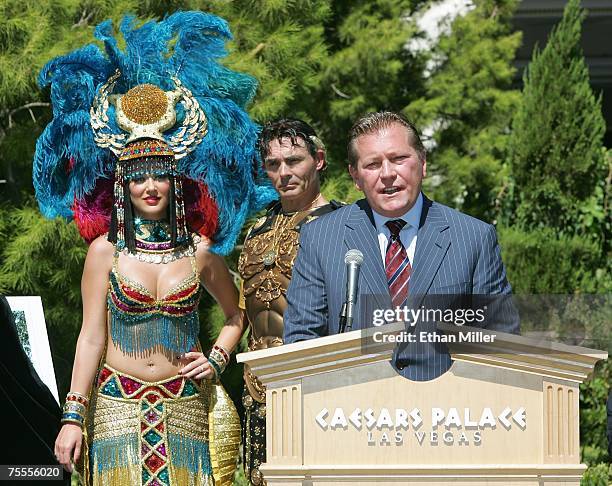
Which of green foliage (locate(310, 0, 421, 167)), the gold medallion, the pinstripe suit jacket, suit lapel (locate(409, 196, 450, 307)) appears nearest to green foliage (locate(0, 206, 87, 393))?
green foliage (locate(310, 0, 421, 167))

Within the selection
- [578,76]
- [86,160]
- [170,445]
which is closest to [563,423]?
[170,445]

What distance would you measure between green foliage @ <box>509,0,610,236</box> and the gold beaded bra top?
208 inches

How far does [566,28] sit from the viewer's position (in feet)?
31.2

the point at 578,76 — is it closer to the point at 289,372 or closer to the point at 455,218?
the point at 455,218

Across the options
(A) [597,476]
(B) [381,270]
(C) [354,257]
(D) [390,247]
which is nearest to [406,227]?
(D) [390,247]

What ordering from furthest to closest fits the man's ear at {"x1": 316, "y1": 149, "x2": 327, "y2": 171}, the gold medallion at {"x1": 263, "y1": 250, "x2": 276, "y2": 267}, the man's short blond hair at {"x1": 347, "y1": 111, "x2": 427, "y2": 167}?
the man's ear at {"x1": 316, "y1": 149, "x2": 327, "y2": 171} → the gold medallion at {"x1": 263, "y1": 250, "x2": 276, "y2": 267} → the man's short blond hair at {"x1": 347, "y1": 111, "x2": 427, "y2": 167}

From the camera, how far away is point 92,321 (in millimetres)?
4715

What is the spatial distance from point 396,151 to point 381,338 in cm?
83

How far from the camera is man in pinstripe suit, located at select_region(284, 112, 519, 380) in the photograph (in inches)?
142

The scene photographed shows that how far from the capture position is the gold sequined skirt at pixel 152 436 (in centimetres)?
466

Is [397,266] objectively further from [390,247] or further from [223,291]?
[223,291]

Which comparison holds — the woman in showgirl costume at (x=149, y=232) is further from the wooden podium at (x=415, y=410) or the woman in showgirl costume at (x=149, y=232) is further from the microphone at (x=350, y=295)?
the wooden podium at (x=415, y=410)

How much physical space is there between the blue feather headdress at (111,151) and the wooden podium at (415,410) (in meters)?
2.06

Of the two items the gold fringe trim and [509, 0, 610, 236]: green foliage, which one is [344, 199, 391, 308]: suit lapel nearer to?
the gold fringe trim
